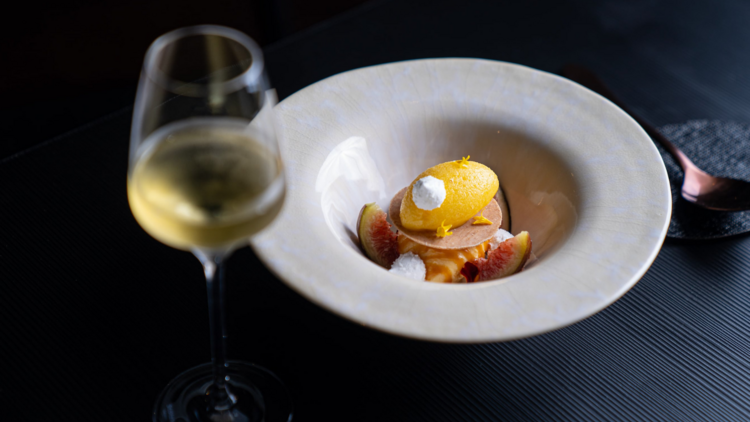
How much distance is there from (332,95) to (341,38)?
1.85 ft

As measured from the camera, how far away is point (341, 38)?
1680mm

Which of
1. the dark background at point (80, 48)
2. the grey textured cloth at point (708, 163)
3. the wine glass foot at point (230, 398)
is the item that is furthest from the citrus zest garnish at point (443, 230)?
the dark background at point (80, 48)

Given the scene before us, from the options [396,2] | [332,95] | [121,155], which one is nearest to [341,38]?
[396,2]

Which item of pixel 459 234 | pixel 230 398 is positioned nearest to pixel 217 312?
pixel 230 398

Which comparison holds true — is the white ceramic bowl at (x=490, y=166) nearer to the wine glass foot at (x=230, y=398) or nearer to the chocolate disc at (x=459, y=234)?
the chocolate disc at (x=459, y=234)

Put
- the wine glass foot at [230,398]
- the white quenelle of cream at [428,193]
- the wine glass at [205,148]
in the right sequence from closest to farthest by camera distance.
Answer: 1. the wine glass at [205,148]
2. the wine glass foot at [230,398]
3. the white quenelle of cream at [428,193]

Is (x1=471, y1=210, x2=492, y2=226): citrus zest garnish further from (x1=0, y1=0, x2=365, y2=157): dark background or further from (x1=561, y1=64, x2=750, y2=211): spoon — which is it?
(x1=0, y1=0, x2=365, y2=157): dark background

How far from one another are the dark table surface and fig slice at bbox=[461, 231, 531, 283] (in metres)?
0.12

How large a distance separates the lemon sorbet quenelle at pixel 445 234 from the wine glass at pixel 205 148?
1.17 ft

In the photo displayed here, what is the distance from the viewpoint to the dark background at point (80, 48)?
8.16ft

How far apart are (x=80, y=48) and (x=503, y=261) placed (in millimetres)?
2348

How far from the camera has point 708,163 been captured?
139 cm

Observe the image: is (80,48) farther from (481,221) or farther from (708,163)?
(708,163)

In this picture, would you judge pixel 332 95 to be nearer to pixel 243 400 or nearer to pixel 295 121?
pixel 295 121
